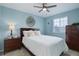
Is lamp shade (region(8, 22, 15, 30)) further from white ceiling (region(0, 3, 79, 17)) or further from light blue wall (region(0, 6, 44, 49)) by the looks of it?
white ceiling (region(0, 3, 79, 17))

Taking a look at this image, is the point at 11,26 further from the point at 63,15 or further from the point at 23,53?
the point at 63,15

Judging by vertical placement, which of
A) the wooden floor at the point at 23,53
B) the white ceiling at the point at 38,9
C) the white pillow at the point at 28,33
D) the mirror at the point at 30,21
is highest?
the white ceiling at the point at 38,9

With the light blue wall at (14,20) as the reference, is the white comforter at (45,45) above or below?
below

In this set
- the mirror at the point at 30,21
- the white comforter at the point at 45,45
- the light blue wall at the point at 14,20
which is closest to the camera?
the white comforter at the point at 45,45

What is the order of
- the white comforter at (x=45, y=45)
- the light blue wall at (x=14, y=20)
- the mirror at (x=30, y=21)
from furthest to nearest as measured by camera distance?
1. the mirror at (x=30, y=21)
2. the light blue wall at (x=14, y=20)
3. the white comforter at (x=45, y=45)

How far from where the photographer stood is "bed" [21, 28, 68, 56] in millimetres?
1375

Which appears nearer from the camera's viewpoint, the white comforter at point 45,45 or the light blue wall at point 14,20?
the white comforter at point 45,45

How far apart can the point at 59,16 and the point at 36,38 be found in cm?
62

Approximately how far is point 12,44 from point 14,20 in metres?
0.47

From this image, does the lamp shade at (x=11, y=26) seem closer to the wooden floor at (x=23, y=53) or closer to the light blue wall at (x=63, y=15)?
the wooden floor at (x=23, y=53)

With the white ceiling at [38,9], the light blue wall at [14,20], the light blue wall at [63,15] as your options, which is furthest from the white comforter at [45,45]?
the white ceiling at [38,9]

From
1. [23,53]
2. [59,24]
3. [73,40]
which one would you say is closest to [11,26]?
[23,53]

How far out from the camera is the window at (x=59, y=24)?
156 centimetres

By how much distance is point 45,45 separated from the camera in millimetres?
1355
